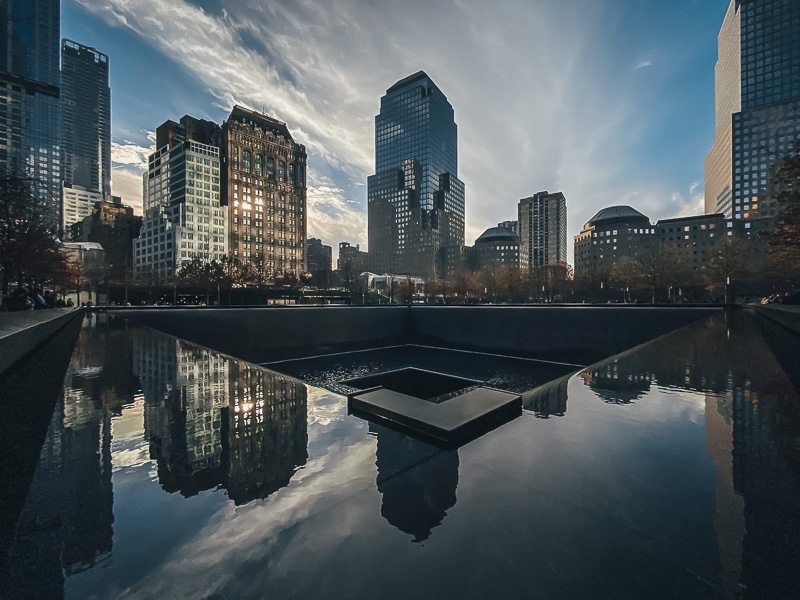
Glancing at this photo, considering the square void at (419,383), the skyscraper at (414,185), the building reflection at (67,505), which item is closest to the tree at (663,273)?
the square void at (419,383)

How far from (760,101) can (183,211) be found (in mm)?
165623

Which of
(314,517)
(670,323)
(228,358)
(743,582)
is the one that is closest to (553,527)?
(743,582)

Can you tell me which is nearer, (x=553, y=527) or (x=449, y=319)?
(x=553, y=527)

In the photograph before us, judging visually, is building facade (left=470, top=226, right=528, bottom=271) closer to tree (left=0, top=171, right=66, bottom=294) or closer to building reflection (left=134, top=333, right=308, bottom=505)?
tree (left=0, top=171, right=66, bottom=294)

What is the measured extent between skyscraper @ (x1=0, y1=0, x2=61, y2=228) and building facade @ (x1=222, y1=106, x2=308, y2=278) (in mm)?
36488

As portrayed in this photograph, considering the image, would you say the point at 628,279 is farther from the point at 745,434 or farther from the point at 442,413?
the point at 442,413

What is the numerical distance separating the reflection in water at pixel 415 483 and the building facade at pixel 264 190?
303 ft

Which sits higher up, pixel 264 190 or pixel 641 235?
pixel 264 190

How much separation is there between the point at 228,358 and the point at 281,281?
1962 inches

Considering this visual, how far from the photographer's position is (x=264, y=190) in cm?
10169

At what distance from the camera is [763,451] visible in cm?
298

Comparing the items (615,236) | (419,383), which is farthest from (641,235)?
(419,383)

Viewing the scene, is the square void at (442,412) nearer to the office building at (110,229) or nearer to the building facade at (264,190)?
the building facade at (264,190)

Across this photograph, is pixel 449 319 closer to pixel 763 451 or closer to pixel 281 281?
Result: pixel 763 451
